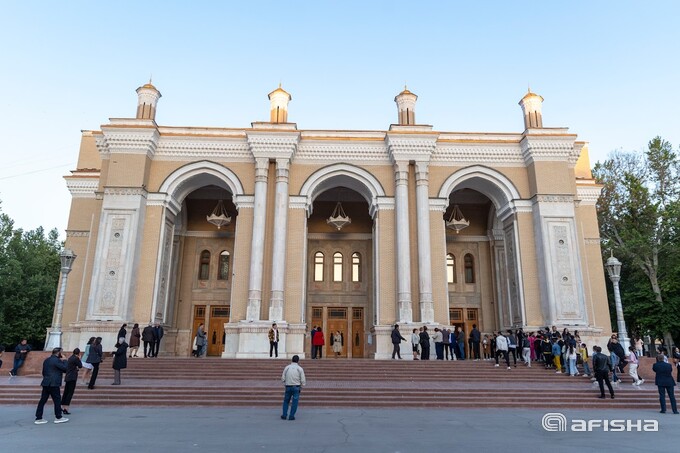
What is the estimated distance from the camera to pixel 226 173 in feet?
72.2

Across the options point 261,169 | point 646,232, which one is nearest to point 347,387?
point 261,169

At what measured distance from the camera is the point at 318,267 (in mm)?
25797

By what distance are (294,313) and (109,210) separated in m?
8.96

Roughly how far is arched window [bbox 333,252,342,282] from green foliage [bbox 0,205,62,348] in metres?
→ 22.2

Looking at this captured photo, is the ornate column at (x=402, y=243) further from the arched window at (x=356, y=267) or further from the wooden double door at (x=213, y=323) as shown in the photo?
the wooden double door at (x=213, y=323)

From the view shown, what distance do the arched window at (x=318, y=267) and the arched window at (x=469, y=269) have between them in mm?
7833

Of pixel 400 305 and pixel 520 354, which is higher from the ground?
pixel 400 305

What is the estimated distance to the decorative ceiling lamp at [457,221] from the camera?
2430 cm

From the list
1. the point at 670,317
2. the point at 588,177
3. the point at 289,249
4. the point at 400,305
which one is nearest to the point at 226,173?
the point at 289,249

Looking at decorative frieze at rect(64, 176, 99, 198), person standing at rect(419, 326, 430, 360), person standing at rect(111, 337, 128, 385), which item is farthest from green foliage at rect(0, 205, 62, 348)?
person standing at rect(419, 326, 430, 360)

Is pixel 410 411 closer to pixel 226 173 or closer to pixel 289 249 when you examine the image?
pixel 289 249

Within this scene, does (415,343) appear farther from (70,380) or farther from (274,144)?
(70,380)

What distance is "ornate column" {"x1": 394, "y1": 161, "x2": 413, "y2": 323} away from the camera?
782 inches

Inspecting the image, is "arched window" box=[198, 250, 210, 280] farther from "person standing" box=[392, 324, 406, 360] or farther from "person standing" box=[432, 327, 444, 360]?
"person standing" box=[432, 327, 444, 360]
